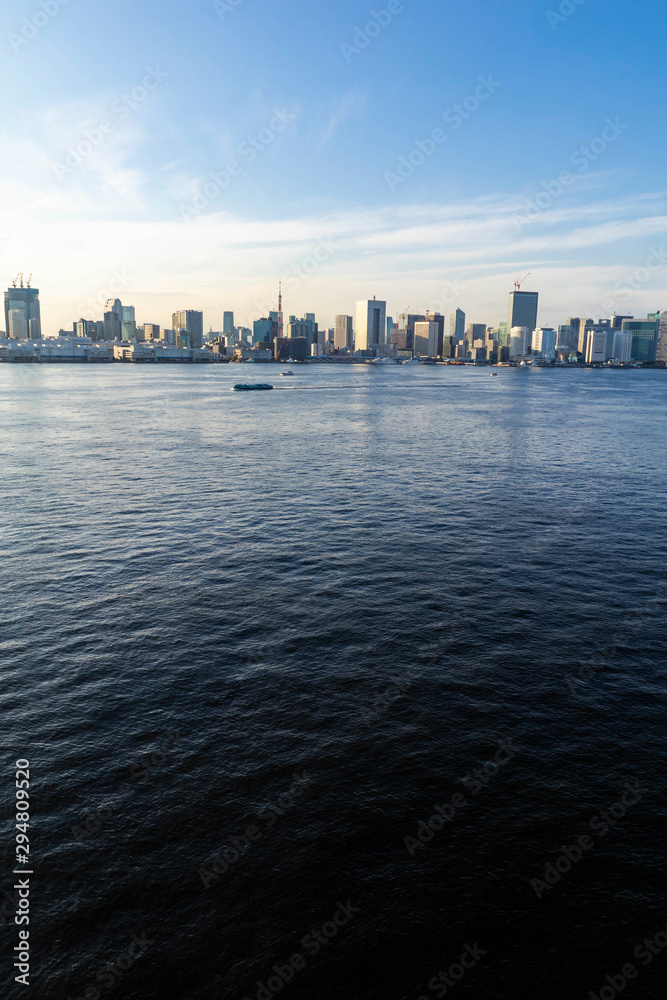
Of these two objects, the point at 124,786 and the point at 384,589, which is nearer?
the point at 124,786

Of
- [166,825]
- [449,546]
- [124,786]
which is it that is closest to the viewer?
[166,825]

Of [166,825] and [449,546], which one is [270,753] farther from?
[449,546]

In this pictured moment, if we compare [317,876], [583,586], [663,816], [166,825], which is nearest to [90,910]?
[166,825]

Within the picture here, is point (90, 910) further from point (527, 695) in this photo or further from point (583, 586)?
point (583, 586)

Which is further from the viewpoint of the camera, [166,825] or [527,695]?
[527,695]

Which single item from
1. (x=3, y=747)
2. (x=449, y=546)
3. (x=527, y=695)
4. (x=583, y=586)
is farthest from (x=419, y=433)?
(x=3, y=747)

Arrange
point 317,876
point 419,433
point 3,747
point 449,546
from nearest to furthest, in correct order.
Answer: point 317,876, point 3,747, point 449,546, point 419,433
